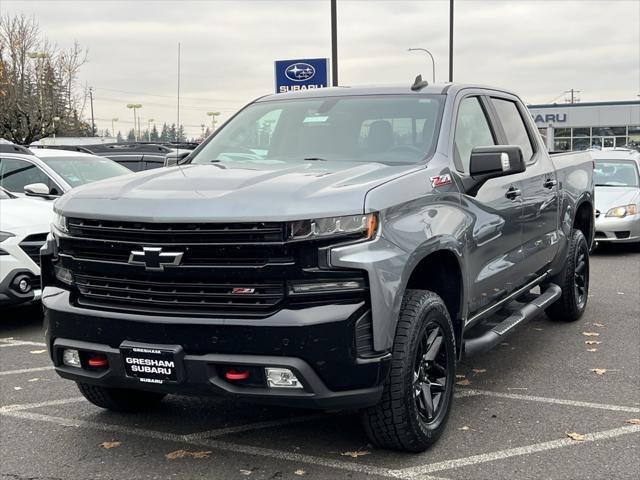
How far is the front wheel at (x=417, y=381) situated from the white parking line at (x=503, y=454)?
14 cm

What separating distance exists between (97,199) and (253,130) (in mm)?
1666

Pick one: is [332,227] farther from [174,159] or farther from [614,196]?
[614,196]

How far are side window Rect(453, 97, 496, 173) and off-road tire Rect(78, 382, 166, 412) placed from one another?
239 centimetres

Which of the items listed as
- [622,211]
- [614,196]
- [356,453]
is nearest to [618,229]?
[622,211]

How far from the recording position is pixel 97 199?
3867 mm

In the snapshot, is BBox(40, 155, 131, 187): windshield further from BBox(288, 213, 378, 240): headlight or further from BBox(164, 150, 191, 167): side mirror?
BBox(288, 213, 378, 240): headlight

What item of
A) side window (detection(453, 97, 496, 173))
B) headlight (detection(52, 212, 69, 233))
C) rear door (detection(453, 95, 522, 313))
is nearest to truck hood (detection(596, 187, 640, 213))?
rear door (detection(453, 95, 522, 313))

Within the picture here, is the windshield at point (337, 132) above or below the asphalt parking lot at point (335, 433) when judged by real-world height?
above

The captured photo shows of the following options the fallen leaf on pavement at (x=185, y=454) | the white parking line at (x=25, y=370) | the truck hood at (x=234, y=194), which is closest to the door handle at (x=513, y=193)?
the truck hood at (x=234, y=194)

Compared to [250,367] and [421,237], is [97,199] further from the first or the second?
[421,237]

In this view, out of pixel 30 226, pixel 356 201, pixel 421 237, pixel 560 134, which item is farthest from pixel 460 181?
pixel 560 134

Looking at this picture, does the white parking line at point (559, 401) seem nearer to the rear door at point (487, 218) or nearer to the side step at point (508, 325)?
the side step at point (508, 325)

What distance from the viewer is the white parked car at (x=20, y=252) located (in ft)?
22.4

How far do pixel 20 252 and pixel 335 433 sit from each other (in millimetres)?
3854
